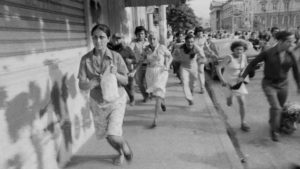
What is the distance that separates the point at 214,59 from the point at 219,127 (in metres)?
6.26

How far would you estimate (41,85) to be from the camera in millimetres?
3711

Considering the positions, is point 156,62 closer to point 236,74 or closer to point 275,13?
point 236,74

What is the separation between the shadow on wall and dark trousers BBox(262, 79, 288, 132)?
9.57 feet

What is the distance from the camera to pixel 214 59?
11.5 meters

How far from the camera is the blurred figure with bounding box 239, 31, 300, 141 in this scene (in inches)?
183

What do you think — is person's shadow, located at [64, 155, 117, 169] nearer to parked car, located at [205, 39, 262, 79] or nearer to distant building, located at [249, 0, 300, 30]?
parked car, located at [205, 39, 262, 79]

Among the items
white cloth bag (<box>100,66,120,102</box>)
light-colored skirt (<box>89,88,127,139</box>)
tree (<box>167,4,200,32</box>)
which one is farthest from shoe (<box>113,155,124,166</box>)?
tree (<box>167,4,200,32</box>)

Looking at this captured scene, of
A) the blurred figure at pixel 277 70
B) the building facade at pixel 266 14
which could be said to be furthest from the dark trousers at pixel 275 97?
the building facade at pixel 266 14

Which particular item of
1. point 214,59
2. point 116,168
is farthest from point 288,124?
point 214,59

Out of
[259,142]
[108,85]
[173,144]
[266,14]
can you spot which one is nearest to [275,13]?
[266,14]

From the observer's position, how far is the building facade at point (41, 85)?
3.11 meters

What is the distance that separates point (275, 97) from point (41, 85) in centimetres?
331

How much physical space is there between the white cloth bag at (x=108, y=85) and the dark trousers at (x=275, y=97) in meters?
2.48

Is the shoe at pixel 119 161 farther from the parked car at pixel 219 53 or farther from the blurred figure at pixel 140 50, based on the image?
the parked car at pixel 219 53
